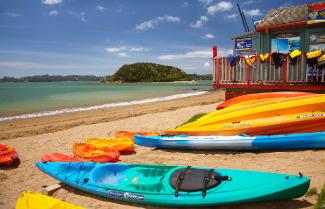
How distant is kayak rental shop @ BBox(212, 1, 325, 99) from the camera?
1060cm

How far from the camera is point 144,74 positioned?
144 meters

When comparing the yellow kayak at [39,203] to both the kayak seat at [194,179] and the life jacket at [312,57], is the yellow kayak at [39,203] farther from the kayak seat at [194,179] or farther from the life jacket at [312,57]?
the life jacket at [312,57]

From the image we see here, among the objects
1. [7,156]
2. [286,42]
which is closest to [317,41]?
[286,42]

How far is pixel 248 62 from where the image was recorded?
11828 mm

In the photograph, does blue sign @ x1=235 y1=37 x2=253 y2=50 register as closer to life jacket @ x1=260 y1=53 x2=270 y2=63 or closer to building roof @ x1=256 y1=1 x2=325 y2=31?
building roof @ x1=256 y1=1 x2=325 y2=31

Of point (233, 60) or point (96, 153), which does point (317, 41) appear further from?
point (96, 153)

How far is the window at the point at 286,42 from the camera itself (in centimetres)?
1327

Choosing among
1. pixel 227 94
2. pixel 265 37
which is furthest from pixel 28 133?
pixel 265 37

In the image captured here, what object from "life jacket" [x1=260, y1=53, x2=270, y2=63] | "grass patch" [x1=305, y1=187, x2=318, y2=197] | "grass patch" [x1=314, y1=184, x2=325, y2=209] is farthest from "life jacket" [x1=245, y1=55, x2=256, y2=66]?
"grass patch" [x1=314, y1=184, x2=325, y2=209]

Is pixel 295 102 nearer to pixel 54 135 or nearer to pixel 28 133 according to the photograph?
pixel 54 135

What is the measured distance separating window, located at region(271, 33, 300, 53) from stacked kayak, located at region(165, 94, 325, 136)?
18.6ft

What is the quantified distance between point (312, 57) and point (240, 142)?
5230mm

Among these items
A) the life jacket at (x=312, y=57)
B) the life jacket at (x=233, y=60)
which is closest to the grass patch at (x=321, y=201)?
the life jacket at (x=312, y=57)

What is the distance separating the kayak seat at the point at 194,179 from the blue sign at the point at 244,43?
11551 millimetres
